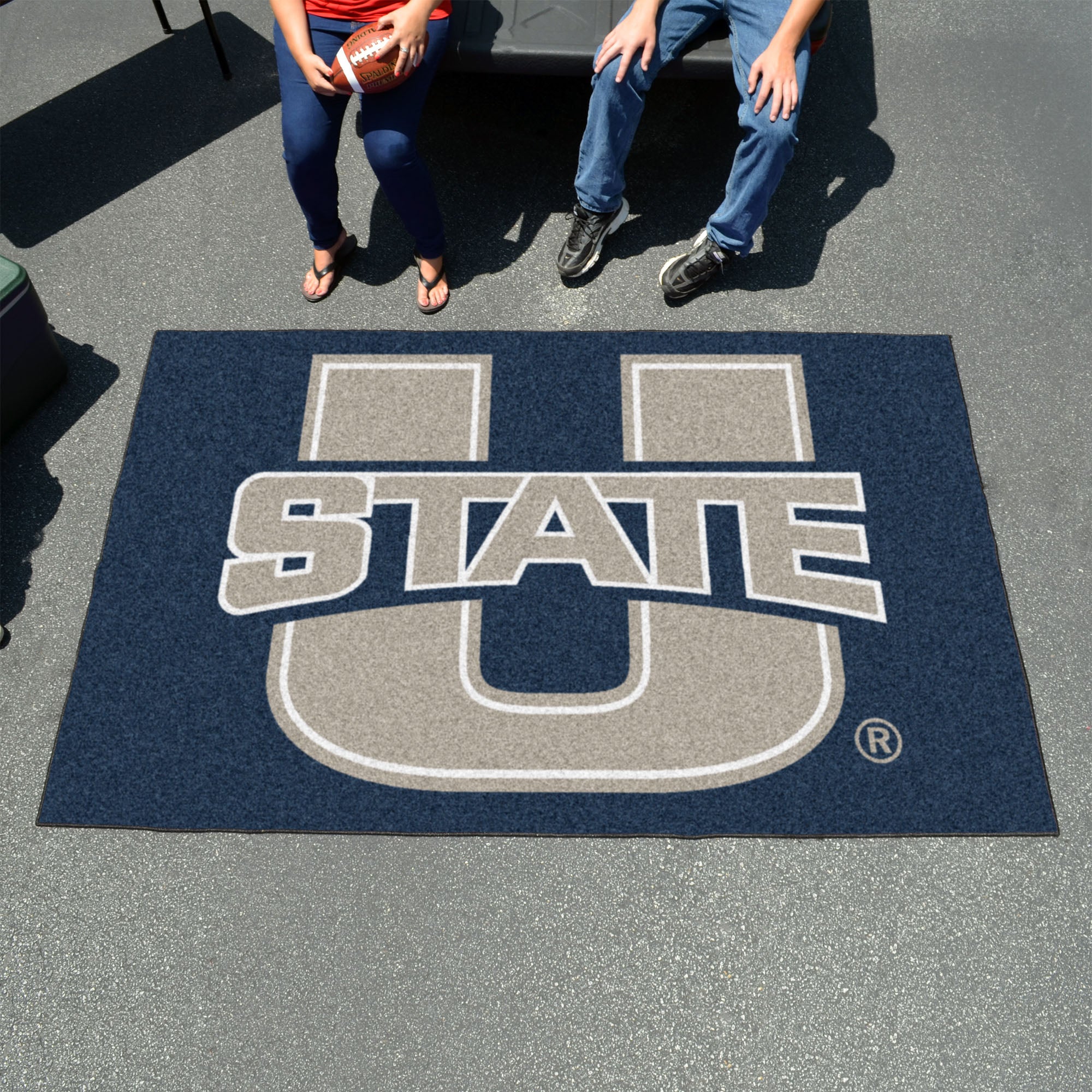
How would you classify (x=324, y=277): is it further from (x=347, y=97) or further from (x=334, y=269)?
(x=347, y=97)

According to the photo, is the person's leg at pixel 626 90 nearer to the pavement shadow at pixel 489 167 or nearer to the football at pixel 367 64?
the pavement shadow at pixel 489 167

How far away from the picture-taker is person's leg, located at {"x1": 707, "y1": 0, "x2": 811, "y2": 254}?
2.14m

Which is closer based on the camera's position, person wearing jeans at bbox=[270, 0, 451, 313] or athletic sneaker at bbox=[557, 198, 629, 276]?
person wearing jeans at bbox=[270, 0, 451, 313]

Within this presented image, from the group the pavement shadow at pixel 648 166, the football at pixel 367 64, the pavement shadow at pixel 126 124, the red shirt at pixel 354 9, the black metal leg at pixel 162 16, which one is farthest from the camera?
the black metal leg at pixel 162 16

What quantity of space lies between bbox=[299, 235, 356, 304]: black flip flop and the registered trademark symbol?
1.65 m

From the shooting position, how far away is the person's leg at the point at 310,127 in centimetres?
214

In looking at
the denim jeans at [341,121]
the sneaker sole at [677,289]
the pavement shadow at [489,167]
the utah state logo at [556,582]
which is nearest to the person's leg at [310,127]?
the denim jeans at [341,121]

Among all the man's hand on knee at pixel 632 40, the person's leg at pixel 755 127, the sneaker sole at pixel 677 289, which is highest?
the man's hand on knee at pixel 632 40

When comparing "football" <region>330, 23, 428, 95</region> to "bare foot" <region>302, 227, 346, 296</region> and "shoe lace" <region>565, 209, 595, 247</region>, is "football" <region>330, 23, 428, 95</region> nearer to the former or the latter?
"bare foot" <region>302, 227, 346, 296</region>

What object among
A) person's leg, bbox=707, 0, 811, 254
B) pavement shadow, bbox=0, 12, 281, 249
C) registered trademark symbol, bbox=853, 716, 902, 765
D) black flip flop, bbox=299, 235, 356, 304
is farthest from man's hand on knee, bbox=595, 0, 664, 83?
registered trademark symbol, bbox=853, 716, 902, 765

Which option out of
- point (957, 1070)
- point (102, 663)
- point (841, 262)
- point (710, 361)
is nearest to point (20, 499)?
point (102, 663)

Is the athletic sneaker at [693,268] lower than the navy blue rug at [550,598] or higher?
higher

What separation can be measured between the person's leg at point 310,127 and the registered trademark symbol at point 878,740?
1.73m

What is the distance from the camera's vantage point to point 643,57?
2146mm
